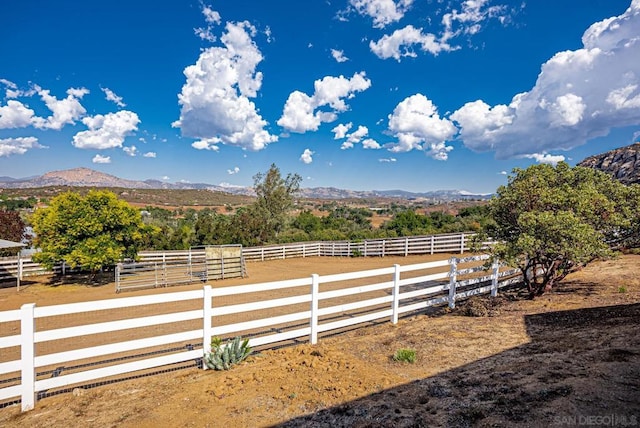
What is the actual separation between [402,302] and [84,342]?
322 inches

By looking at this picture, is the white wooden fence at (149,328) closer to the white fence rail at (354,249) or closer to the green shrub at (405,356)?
the green shrub at (405,356)

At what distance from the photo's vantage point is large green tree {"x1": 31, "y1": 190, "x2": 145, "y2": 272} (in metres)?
14.3

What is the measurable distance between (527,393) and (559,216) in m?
5.03

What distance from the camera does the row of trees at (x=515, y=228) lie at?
24.2ft

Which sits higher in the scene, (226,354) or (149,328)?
(226,354)

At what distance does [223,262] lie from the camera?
17.3 meters

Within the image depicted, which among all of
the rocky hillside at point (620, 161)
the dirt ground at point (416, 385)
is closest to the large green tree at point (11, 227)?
the dirt ground at point (416, 385)

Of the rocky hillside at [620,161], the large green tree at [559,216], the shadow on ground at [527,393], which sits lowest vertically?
the shadow on ground at [527,393]

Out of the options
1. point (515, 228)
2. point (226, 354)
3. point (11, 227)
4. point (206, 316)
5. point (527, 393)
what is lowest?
point (226, 354)

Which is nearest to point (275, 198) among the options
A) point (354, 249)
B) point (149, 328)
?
point (354, 249)

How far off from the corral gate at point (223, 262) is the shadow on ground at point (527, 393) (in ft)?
46.5

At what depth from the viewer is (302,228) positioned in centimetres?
3722

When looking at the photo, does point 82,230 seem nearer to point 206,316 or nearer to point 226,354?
point 206,316

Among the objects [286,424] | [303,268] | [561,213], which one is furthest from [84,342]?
[303,268]
